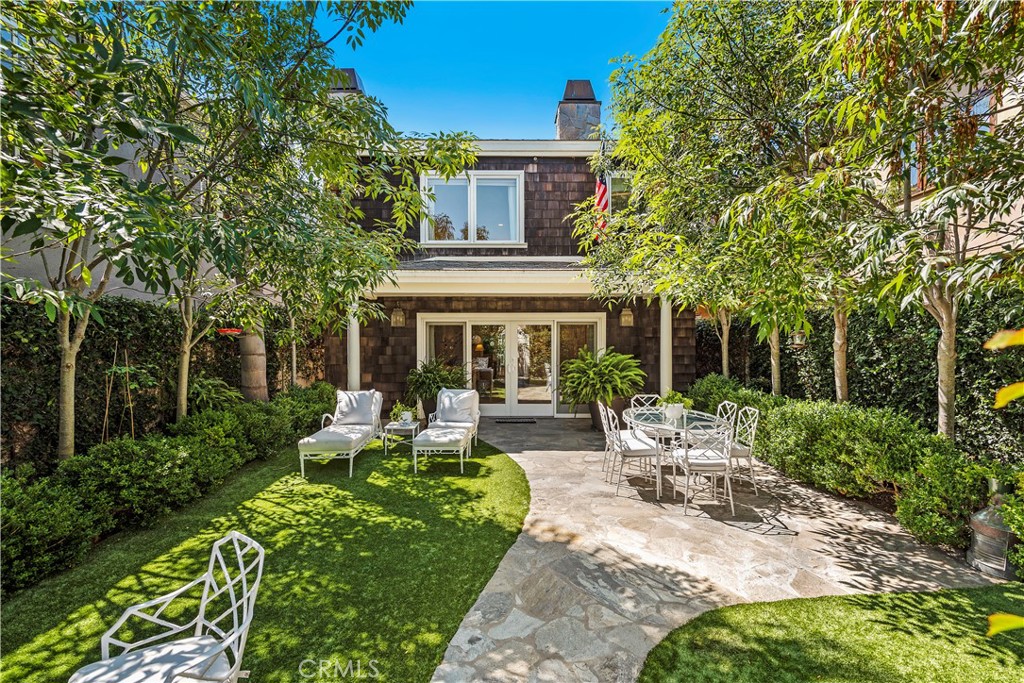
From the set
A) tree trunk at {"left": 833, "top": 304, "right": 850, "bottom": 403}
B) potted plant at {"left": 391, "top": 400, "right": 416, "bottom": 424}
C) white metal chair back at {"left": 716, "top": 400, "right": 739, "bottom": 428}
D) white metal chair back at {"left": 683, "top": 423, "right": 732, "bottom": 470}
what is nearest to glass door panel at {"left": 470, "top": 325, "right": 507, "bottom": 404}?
potted plant at {"left": 391, "top": 400, "right": 416, "bottom": 424}

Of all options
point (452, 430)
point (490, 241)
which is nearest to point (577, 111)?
point (490, 241)

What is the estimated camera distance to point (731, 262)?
461 centimetres

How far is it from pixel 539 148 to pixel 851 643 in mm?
10225

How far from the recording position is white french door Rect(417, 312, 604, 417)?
35.7ft

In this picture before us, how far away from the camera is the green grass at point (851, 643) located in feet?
8.94

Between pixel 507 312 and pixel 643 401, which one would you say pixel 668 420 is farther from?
pixel 507 312

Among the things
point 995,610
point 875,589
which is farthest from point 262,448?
point 995,610

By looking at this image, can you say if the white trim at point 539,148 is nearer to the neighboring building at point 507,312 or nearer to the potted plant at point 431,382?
the neighboring building at point 507,312

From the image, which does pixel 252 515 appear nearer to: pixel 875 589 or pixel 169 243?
pixel 169 243

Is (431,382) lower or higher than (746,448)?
higher

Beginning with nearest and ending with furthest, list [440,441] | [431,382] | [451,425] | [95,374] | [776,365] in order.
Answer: [95,374]
[440,441]
[451,425]
[776,365]
[431,382]

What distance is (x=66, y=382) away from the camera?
4.26 meters

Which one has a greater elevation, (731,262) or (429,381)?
(731,262)

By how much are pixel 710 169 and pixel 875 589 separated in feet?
13.2
